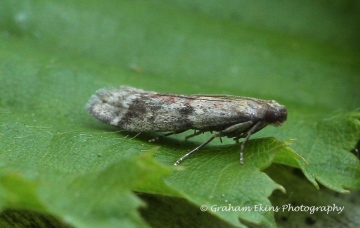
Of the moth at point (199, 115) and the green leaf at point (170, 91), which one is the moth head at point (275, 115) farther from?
the green leaf at point (170, 91)

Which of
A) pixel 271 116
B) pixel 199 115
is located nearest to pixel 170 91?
pixel 199 115

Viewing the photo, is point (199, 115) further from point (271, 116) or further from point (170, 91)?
point (170, 91)

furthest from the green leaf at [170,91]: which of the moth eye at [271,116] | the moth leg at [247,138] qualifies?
the moth eye at [271,116]

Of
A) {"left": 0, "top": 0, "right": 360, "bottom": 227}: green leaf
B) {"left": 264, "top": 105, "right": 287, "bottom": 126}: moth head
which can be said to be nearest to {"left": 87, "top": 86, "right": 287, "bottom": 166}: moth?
{"left": 264, "top": 105, "right": 287, "bottom": 126}: moth head

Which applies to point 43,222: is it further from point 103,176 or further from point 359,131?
point 359,131

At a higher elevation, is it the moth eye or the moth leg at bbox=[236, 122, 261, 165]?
the moth eye

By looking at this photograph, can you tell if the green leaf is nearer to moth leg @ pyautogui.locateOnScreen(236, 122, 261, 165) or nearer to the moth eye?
moth leg @ pyautogui.locateOnScreen(236, 122, 261, 165)

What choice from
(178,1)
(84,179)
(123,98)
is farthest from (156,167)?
(178,1)

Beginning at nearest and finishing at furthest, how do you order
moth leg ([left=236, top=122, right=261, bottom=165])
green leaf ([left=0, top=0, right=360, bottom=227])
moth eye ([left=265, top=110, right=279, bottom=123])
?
1. green leaf ([left=0, top=0, right=360, bottom=227])
2. moth leg ([left=236, top=122, right=261, bottom=165])
3. moth eye ([left=265, top=110, right=279, bottom=123])

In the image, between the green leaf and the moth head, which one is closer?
the green leaf
